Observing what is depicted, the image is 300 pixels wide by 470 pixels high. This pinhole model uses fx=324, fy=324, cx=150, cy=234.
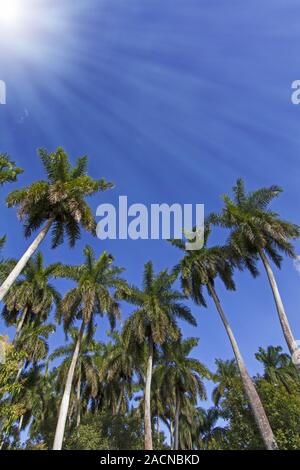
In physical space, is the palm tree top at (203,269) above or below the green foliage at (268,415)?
above

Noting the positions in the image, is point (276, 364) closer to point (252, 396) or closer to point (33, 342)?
point (252, 396)

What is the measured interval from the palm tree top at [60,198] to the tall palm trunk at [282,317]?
12.5 m

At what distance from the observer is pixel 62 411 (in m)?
19.5

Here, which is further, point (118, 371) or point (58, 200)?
point (118, 371)

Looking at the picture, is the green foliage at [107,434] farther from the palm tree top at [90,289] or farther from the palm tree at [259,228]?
the palm tree at [259,228]

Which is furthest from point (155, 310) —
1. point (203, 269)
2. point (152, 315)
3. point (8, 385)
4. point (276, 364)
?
point (276, 364)

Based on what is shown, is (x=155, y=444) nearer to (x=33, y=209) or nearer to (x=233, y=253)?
(x=233, y=253)

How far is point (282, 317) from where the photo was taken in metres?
20.8

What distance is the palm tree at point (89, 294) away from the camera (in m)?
23.1

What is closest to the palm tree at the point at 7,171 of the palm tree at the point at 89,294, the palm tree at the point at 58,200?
the palm tree at the point at 58,200

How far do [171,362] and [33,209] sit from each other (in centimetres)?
2150

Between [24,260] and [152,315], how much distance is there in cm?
1204

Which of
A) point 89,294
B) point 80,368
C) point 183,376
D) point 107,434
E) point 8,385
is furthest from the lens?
point 80,368
